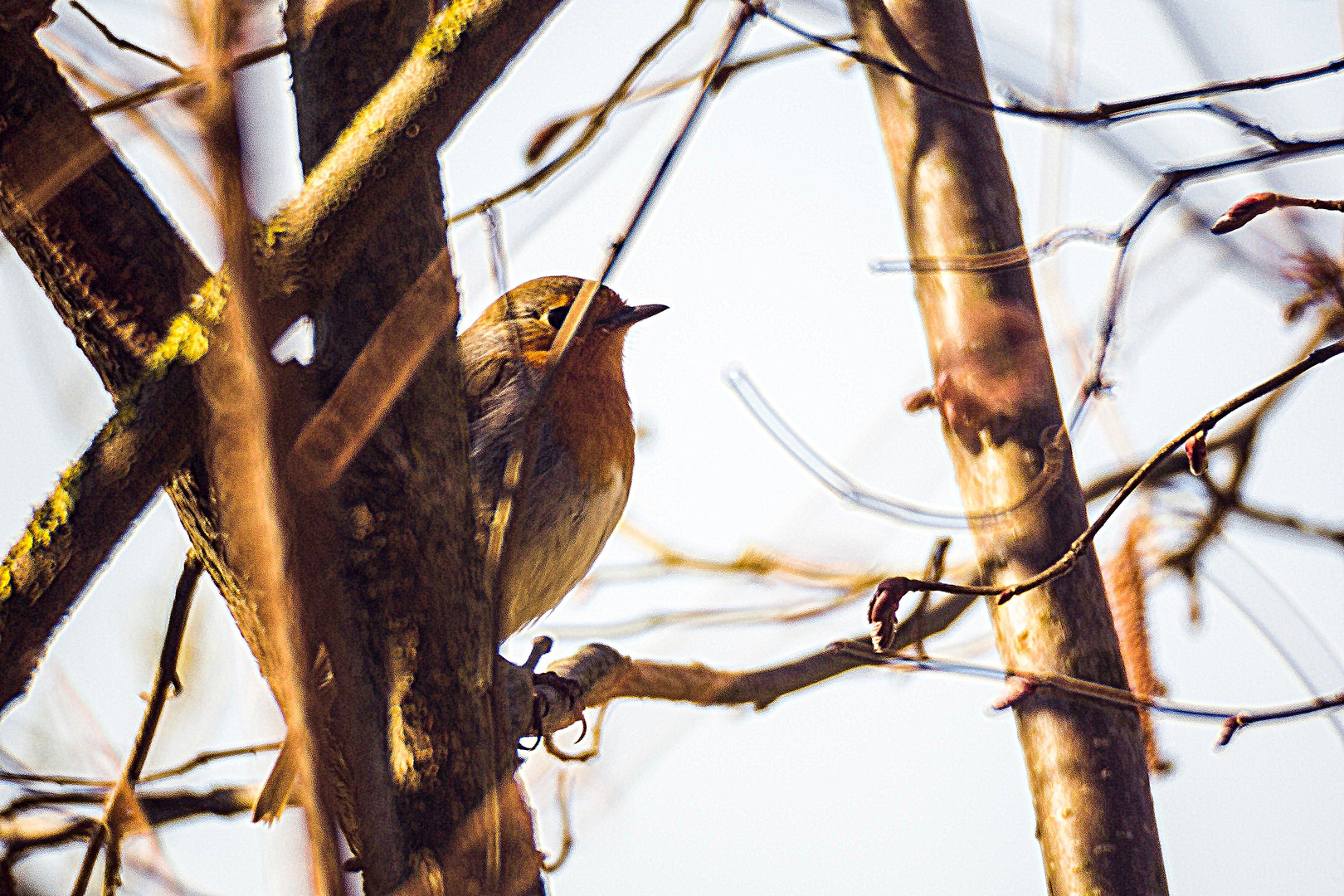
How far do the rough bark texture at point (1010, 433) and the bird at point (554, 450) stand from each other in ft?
3.16

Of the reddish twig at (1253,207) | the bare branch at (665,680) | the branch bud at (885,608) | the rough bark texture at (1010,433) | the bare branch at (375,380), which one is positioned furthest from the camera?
the bare branch at (665,680)

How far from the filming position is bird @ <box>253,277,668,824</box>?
341cm

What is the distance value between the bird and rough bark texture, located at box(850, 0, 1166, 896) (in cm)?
96

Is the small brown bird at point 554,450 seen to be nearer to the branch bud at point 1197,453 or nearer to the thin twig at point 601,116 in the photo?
the thin twig at point 601,116

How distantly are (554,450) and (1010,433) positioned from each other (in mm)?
1394

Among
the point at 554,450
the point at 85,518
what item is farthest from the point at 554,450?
the point at 85,518

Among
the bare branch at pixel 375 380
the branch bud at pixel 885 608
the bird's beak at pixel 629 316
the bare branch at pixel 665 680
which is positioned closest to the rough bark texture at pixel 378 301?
the bare branch at pixel 375 380

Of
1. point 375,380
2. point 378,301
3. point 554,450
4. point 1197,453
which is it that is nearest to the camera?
point 375,380

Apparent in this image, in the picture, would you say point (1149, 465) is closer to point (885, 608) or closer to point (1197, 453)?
point (1197, 453)

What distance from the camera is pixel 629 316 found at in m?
4.07

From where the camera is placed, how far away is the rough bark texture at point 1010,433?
8.07 ft

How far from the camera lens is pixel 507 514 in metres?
Answer: 1.48

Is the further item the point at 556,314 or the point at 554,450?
the point at 556,314

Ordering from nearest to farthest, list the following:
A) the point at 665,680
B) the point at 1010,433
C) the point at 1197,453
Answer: the point at 1197,453 < the point at 1010,433 < the point at 665,680
